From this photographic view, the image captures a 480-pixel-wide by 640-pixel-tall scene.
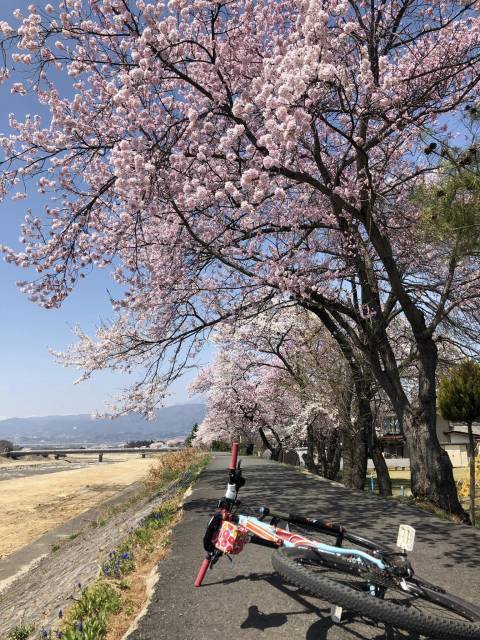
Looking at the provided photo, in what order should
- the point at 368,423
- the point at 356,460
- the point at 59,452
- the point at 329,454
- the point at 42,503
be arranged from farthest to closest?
1. the point at 59,452
2. the point at 329,454
3. the point at 42,503
4. the point at 356,460
5. the point at 368,423

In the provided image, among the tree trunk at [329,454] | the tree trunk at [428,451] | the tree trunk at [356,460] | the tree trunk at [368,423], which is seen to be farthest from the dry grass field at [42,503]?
the tree trunk at [428,451]

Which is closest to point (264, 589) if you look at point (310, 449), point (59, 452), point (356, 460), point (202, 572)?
point (202, 572)

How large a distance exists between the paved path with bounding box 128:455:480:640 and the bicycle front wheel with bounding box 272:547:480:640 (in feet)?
1.74

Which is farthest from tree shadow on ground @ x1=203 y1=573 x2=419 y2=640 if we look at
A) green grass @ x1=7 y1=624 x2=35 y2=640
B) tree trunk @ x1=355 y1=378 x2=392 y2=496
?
tree trunk @ x1=355 y1=378 x2=392 y2=496

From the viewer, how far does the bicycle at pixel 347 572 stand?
9.18 ft

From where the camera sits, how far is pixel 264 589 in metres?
4.74

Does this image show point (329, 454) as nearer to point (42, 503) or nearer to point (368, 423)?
point (368, 423)

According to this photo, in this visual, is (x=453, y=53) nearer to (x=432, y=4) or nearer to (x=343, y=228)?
(x=432, y=4)

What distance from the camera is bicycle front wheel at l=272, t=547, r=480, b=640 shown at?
2.76 metres

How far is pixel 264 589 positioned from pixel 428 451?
702 cm

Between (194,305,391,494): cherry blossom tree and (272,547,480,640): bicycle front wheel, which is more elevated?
(194,305,391,494): cherry blossom tree

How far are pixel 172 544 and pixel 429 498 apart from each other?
612 centimetres

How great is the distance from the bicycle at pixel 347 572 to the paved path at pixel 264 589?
45cm

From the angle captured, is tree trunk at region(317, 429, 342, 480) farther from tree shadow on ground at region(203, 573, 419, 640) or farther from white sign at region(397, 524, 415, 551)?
white sign at region(397, 524, 415, 551)
